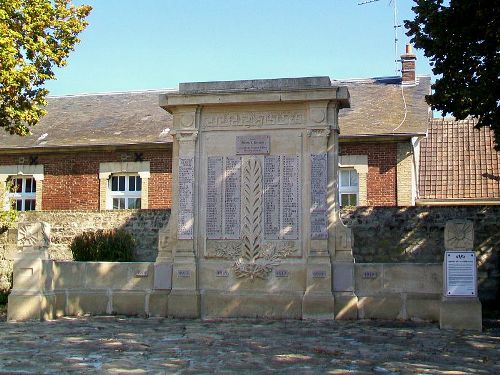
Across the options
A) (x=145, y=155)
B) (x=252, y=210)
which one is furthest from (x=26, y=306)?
(x=145, y=155)

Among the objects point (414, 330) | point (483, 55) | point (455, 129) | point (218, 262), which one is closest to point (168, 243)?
point (218, 262)

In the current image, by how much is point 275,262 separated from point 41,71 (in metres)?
6.80

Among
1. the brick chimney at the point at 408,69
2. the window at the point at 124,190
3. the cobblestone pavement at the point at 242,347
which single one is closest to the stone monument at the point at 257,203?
the cobblestone pavement at the point at 242,347

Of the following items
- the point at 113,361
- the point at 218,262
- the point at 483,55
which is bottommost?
the point at 113,361

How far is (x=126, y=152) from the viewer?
23594mm

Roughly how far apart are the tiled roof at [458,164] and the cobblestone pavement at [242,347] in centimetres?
1419

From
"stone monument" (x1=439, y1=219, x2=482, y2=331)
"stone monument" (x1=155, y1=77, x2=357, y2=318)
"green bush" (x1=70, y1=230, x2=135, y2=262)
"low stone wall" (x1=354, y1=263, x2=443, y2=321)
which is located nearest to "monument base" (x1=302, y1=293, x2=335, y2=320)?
"stone monument" (x1=155, y1=77, x2=357, y2=318)

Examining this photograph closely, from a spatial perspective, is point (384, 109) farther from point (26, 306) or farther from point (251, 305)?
point (26, 306)

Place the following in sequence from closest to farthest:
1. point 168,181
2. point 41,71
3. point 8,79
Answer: point 8,79 → point 41,71 → point 168,181

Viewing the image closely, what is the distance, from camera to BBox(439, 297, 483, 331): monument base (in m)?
10.6

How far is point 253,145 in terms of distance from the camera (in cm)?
1228

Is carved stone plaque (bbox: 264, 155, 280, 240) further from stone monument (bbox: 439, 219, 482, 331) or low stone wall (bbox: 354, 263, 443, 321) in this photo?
stone monument (bbox: 439, 219, 482, 331)

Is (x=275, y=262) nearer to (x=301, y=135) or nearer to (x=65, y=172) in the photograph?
(x=301, y=135)

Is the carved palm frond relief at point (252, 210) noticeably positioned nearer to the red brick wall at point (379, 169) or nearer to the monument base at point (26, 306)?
the monument base at point (26, 306)
